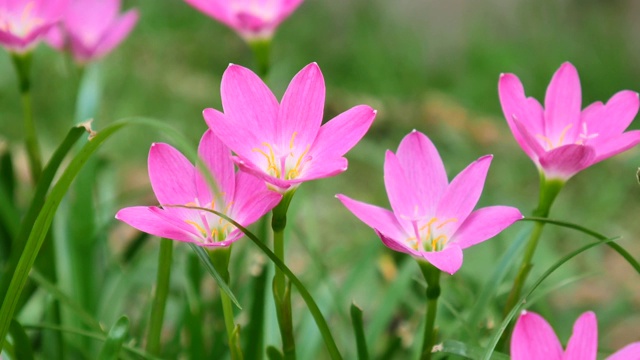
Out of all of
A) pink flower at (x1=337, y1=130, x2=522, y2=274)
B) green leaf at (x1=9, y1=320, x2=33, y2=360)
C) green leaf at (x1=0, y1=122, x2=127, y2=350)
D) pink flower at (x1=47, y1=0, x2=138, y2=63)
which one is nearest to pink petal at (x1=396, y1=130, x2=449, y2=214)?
pink flower at (x1=337, y1=130, x2=522, y2=274)

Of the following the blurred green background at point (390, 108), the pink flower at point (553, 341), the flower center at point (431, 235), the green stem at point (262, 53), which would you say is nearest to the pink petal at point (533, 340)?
the pink flower at point (553, 341)

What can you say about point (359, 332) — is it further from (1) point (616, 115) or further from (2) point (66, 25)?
(2) point (66, 25)

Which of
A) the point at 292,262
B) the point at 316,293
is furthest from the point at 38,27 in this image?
the point at 292,262

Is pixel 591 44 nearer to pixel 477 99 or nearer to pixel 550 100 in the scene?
pixel 477 99

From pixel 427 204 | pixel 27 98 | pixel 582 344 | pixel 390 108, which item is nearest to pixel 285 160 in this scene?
pixel 427 204

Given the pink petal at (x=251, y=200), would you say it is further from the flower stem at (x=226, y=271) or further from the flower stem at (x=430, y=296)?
the flower stem at (x=430, y=296)

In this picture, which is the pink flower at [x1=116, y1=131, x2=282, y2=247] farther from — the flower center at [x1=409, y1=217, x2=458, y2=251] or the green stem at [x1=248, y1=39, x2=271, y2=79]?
the green stem at [x1=248, y1=39, x2=271, y2=79]
